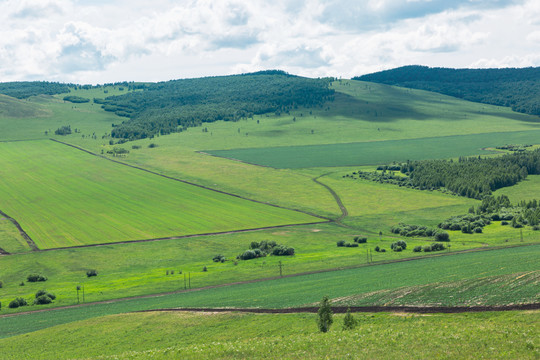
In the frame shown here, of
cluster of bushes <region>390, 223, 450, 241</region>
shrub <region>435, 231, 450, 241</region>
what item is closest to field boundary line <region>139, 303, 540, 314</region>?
shrub <region>435, 231, 450, 241</region>

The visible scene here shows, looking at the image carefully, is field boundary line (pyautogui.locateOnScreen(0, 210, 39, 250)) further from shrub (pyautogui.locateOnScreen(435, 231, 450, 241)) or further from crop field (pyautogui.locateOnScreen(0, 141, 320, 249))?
shrub (pyautogui.locateOnScreen(435, 231, 450, 241))

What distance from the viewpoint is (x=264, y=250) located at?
114m

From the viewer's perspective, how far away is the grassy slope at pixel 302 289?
6366 centimetres

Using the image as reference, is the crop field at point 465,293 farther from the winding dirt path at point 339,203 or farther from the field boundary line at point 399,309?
the winding dirt path at point 339,203

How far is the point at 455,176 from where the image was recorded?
195 m

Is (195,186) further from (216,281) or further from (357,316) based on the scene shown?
(357,316)

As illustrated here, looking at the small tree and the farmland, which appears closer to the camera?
the farmland

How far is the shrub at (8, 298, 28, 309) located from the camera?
80.4 m

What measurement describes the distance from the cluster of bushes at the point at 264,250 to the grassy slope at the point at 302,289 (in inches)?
986

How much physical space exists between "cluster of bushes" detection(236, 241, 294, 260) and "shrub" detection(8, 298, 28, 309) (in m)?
42.4

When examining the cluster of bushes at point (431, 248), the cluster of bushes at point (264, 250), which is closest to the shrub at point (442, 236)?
the cluster of bushes at point (431, 248)

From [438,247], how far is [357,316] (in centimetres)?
5813

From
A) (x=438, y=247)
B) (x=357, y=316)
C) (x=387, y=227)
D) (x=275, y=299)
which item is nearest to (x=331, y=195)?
(x=387, y=227)

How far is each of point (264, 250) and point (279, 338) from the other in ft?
225
